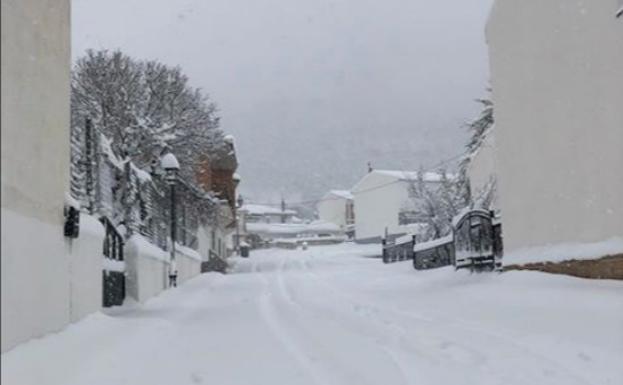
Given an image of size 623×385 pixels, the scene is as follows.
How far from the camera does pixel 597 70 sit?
9.76 metres

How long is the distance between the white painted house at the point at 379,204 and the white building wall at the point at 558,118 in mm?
46891

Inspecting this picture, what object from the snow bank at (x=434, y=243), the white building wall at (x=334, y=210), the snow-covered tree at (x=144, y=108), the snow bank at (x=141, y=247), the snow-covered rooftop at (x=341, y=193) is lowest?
the snow bank at (x=141, y=247)

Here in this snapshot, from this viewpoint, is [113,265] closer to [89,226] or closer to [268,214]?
[89,226]

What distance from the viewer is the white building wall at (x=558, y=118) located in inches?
372

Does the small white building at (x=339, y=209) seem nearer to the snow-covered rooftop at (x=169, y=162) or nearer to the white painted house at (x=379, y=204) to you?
the white painted house at (x=379, y=204)

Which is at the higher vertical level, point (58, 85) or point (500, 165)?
point (500, 165)

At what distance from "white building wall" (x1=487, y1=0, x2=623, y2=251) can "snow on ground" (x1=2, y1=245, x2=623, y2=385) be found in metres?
1.09

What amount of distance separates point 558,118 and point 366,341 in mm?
5824

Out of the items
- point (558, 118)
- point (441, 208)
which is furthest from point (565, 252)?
point (441, 208)

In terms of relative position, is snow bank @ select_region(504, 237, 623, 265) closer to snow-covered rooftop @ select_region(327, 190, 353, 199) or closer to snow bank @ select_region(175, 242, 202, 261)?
snow bank @ select_region(175, 242, 202, 261)

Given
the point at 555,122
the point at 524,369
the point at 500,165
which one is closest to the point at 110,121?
the point at 500,165

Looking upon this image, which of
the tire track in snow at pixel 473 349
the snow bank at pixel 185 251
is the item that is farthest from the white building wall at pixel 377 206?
the tire track in snow at pixel 473 349

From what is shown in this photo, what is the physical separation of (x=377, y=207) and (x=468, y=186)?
3740 cm

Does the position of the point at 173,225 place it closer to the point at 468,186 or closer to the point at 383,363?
the point at 383,363
